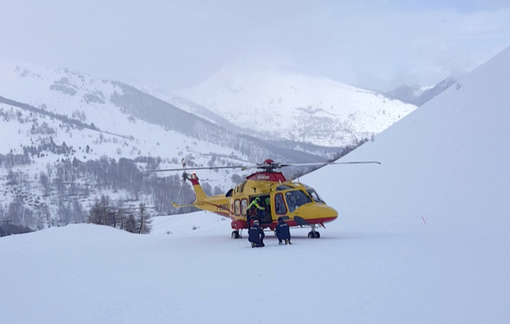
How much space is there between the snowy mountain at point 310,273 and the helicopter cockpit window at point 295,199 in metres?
2.44

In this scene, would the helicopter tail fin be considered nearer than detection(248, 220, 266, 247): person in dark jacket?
No

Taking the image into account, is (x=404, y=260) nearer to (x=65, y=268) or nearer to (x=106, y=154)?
(x=65, y=268)

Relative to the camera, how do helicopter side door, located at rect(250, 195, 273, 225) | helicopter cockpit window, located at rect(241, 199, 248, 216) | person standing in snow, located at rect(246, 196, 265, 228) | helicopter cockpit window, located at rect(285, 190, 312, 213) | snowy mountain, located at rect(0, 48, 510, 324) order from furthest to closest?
A: 1. helicopter cockpit window, located at rect(241, 199, 248, 216)
2. helicopter side door, located at rect(250, 195, 273, 225)
3. person standing in snow, located at rect(246, 196, 265, 228)
4. helicopter cockpit window, located at rect(285, 190, 312, 213)
5. snowy mountain, located at rect(0, 48, 510, 324)

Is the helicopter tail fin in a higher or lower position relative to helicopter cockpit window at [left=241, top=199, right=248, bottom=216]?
higher

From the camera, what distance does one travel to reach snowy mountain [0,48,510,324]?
7.37 m

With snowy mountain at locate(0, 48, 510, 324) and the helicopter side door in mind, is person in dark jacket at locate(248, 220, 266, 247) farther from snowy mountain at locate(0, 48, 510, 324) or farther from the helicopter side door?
the helicopter side door

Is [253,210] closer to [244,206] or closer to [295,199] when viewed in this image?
[244,206]

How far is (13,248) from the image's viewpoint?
60.0 feet

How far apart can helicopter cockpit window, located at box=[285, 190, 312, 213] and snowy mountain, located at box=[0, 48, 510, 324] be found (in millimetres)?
2437

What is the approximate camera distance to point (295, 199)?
17.8m

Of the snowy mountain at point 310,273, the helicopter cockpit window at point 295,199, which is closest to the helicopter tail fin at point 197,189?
the snowy mountain at point 310,273

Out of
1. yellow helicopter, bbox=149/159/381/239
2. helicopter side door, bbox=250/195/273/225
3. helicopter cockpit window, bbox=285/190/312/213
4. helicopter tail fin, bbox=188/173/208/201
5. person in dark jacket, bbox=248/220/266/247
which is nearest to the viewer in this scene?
person in dark jacket, bbox=248/220/266/247

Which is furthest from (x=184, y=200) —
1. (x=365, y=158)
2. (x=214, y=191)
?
(x=365, y=158)

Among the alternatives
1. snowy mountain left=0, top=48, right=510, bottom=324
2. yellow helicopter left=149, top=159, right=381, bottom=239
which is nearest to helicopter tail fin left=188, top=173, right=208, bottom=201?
yellow helicopter left=149, top=159, right=381, bottom=239
